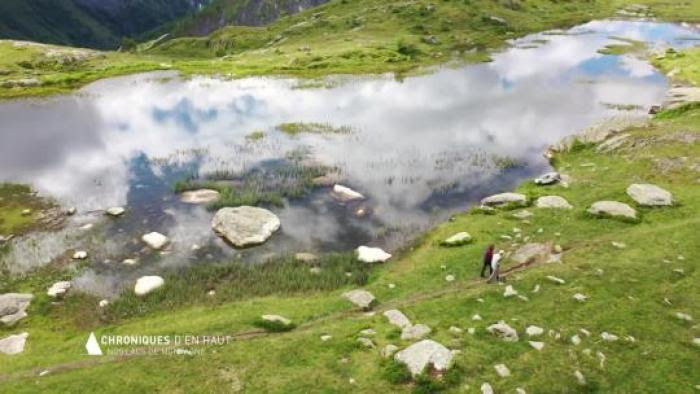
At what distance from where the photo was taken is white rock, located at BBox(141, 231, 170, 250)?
42.2 meters

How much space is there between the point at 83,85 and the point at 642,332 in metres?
117

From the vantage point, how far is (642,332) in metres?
28.3

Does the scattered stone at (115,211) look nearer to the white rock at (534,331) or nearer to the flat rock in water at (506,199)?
the flat rock in water at (506,199)

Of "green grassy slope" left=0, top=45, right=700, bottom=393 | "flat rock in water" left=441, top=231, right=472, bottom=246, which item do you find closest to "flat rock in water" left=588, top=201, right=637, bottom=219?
"green grassy slope" left=0, top=45, right=700, bottom=393

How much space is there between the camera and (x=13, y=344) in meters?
30.2

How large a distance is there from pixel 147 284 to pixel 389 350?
59.9 ft

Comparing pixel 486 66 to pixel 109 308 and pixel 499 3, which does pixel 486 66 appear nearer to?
pixel 499 3

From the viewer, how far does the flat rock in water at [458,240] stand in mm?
40531

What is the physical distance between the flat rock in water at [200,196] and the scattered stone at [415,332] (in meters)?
27.7

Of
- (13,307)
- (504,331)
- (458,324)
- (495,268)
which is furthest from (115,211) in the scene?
(504,331)

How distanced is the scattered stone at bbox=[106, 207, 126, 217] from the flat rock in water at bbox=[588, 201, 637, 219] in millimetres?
39988

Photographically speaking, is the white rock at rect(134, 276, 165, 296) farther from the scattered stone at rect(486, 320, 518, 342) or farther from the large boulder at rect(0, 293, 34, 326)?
the scattered stone at rect(486, 320, 518, 342)

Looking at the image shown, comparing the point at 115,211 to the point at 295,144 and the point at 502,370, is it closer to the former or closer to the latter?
the point at 295,144

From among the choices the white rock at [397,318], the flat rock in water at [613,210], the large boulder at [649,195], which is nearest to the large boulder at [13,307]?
the white rock at [397,318]
